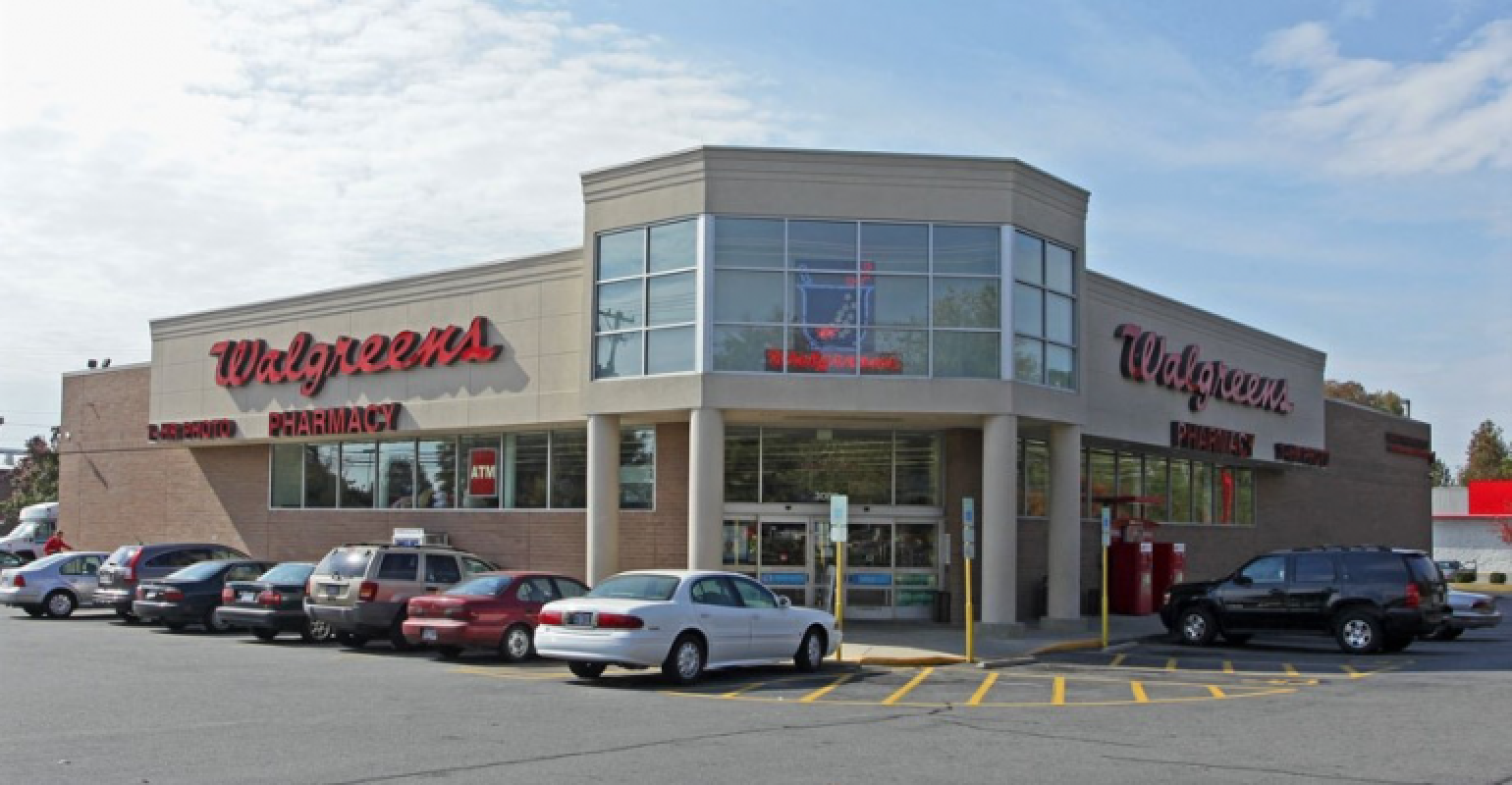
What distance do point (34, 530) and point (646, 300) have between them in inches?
1462

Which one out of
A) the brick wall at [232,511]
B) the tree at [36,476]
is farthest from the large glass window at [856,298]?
the tree at [36,476]

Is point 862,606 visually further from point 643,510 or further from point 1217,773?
point 1217,773

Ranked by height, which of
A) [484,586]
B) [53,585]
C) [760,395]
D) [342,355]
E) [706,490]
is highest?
[342,355]

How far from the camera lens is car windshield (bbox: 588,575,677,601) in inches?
722

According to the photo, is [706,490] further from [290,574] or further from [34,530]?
[34,530]

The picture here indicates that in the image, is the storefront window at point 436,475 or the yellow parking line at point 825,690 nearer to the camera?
the yellow parking line at point 825,690

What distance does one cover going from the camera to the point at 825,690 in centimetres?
1792

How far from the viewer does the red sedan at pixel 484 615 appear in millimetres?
20797

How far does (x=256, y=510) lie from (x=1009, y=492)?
2059 centimetres

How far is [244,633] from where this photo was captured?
2652 centimetres

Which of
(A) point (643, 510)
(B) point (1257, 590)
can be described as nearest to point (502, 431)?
(A) point (643, 510)

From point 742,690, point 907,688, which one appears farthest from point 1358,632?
point 742,690

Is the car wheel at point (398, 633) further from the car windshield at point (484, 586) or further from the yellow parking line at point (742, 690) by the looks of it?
the yellow parking line at point (742, 690)

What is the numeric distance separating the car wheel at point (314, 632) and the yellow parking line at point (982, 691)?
1109cm
